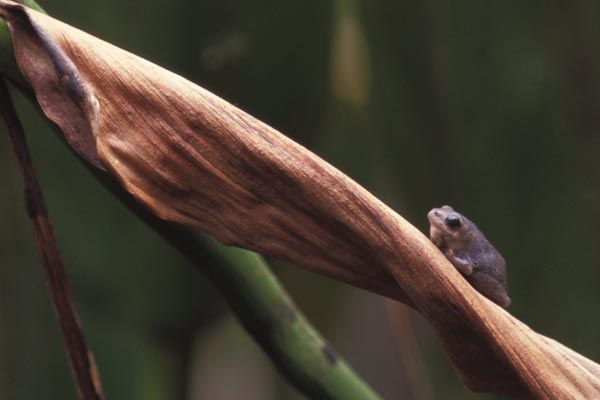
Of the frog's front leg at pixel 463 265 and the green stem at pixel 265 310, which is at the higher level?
the green stem at pixel 265 310

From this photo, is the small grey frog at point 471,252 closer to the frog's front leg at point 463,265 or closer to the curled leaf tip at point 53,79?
the frog's front leg at point 463,265

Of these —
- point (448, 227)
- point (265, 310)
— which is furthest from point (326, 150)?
point (265, 310)

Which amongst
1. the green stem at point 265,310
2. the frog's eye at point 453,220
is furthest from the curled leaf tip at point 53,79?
the frog's eye at point 453,220

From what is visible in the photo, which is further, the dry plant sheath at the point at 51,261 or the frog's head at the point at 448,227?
the frog's head at the point at 448,227

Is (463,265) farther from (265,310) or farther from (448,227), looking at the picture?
(265,310)

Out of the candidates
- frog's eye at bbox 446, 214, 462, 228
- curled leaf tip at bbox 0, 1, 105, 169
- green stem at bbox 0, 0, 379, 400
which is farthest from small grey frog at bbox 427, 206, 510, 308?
curled leaf tip at bbox 0, 1, 105, 169

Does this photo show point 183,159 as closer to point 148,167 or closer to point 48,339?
point 148,167
